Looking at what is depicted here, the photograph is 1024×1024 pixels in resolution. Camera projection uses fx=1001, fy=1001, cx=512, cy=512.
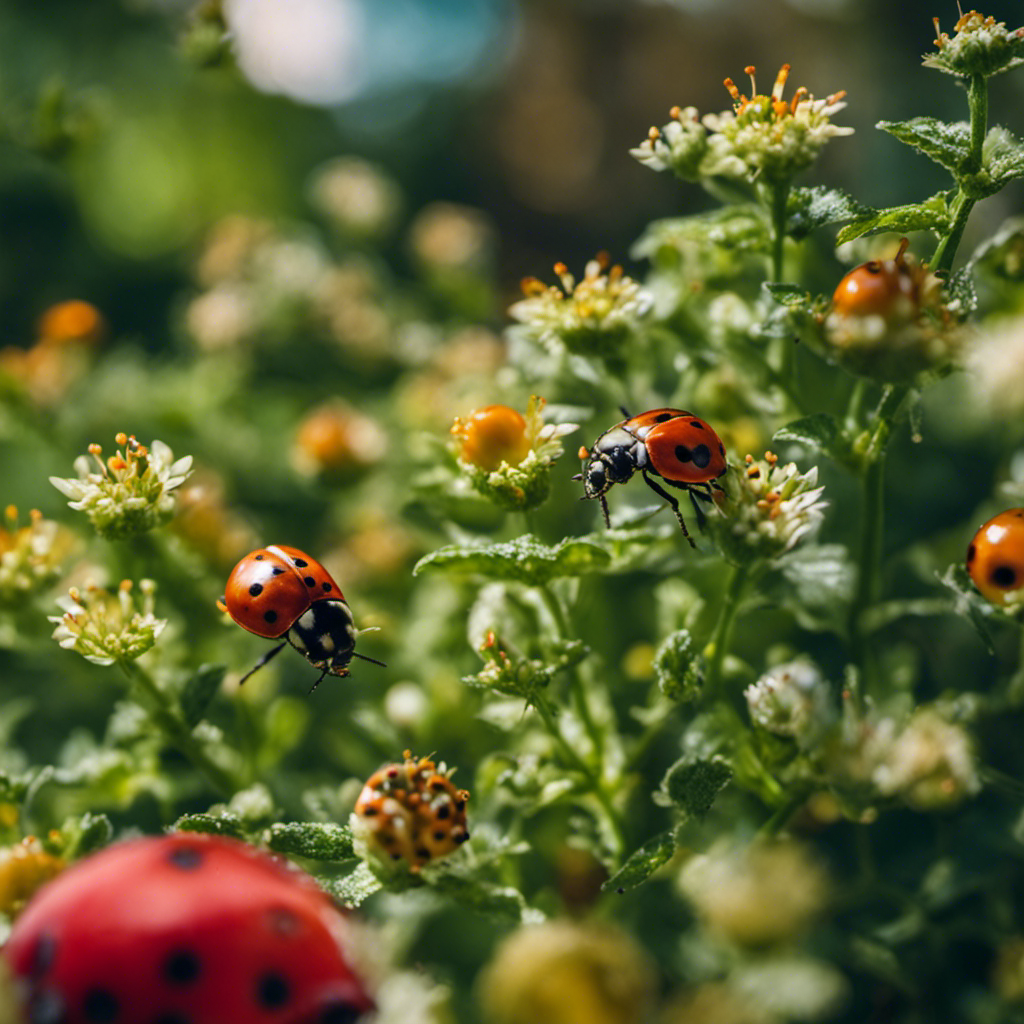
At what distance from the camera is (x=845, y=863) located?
0.63 meters

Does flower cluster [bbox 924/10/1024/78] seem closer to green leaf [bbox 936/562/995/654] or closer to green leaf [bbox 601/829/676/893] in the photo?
green leaf [bbox 936/562/995/654]

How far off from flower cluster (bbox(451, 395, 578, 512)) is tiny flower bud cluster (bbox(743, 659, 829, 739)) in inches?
6.2

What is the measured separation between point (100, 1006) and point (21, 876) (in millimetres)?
170

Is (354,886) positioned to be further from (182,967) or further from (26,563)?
(26,563)

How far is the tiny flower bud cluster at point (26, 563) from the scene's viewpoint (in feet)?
2.09

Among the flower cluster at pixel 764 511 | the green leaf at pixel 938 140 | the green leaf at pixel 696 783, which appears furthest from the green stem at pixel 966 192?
the green leaf at pixel 696 783

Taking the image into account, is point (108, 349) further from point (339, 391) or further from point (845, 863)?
point (845, 863)

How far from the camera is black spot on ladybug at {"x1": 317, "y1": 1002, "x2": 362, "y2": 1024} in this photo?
35 centimetres

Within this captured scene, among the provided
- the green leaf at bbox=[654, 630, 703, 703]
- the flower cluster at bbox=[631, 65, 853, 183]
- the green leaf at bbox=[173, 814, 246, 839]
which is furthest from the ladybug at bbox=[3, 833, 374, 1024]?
the flower cluster at bbox=[631, 65, 853, 183]

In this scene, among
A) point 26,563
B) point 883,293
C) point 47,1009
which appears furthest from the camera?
point 26,563

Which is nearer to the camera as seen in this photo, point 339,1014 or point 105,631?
point 339,1014

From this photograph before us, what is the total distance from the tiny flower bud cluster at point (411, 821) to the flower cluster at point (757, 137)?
1.17ft

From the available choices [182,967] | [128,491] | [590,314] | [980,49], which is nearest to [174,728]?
[128,491]

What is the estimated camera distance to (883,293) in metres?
0.44
